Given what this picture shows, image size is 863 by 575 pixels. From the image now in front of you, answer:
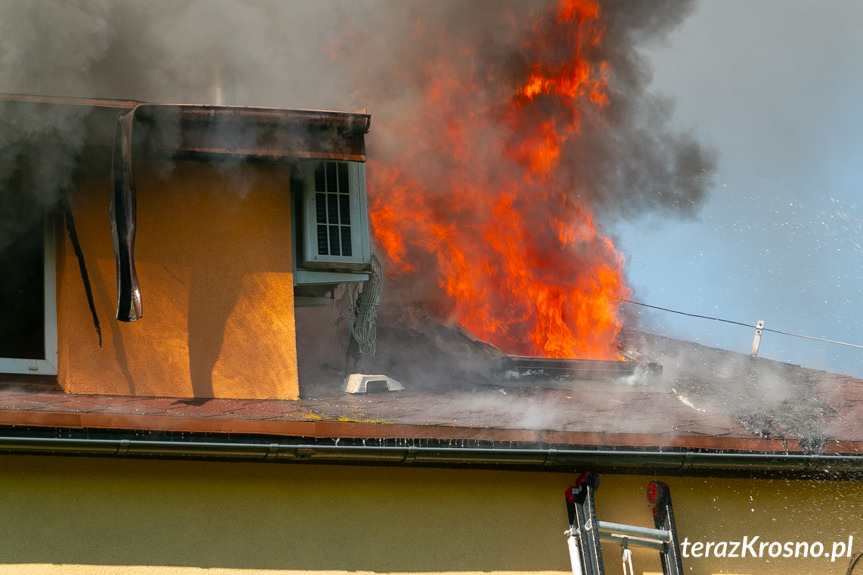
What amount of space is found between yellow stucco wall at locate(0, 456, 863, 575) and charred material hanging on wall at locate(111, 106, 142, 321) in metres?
1.23

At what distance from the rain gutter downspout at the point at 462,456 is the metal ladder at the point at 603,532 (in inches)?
6.8

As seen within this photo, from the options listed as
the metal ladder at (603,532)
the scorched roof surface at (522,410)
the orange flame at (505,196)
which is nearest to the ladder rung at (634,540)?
the metal ladder at (603,532)

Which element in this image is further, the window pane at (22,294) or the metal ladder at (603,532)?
the window pane at (22,294)

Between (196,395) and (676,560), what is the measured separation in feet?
12.2

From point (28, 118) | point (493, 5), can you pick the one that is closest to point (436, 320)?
point (493, 5)

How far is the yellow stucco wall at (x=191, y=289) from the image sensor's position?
20.4 ft

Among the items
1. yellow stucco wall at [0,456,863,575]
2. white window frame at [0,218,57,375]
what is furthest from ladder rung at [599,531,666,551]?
white window frame at [0,218,57,375]

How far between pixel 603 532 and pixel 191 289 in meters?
3.56

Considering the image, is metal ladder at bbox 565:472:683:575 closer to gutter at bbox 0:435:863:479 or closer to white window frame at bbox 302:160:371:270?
gutter at bbox 0:435:863:479

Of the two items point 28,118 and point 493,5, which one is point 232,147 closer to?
point 28,118

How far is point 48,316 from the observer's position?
635 cm

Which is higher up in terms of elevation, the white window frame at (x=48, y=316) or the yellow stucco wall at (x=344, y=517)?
the white window frame at (x=48, y=316)

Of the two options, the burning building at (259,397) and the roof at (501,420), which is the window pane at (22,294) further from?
the roof at (501,420)

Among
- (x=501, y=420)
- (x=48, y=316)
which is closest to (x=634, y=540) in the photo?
(x=501, y=420)
